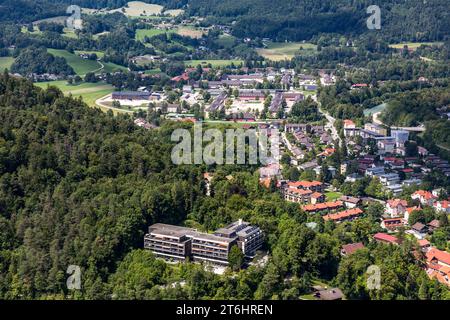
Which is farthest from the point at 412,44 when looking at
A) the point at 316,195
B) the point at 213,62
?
the point at 316,195

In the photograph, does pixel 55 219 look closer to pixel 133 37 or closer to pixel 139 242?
pixel 139 242

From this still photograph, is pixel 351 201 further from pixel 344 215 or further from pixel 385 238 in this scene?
pixel 385 238

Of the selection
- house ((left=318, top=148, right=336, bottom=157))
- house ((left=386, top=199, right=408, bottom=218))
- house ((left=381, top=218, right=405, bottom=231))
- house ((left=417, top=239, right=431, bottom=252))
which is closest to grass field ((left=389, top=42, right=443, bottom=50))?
house ((left=318, top=148, right=336, bottom=157))

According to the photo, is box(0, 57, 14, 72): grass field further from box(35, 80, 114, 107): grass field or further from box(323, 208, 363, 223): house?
box(323, 208, 363, 223): house

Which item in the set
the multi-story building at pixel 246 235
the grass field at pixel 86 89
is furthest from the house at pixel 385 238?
the grass field at pixel 86 89
